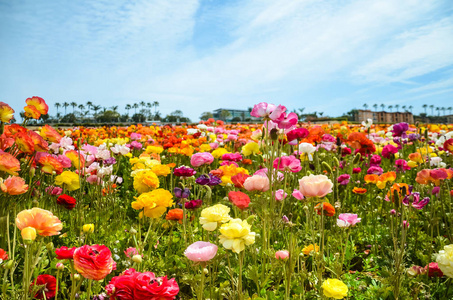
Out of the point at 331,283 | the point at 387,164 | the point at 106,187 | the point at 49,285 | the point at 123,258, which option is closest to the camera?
the point at 331,283

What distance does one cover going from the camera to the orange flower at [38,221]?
1.00m

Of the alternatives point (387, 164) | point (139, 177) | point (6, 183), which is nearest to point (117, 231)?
point (139, 177)

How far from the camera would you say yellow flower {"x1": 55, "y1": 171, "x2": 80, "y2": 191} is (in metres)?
2.27

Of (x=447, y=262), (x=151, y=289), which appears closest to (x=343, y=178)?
(x=447, y=262)

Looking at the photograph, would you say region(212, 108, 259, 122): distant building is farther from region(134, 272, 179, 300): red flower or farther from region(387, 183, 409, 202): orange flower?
region(134, 272, 179, 300): red flower

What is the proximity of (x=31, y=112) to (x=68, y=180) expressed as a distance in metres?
0.57

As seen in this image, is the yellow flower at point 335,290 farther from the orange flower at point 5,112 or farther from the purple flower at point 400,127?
the purple flower at point 400,127

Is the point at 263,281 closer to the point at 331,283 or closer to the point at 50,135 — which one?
the point at 331,283

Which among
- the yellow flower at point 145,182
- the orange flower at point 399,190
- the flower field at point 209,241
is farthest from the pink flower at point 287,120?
the yellow flower at point 145,182

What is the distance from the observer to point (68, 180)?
2.28m

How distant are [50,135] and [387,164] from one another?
4998 mm

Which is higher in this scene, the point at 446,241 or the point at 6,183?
the point at 6,183

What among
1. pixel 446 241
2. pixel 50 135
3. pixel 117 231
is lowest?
pixel 446 241

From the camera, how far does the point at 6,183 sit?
129 cm
